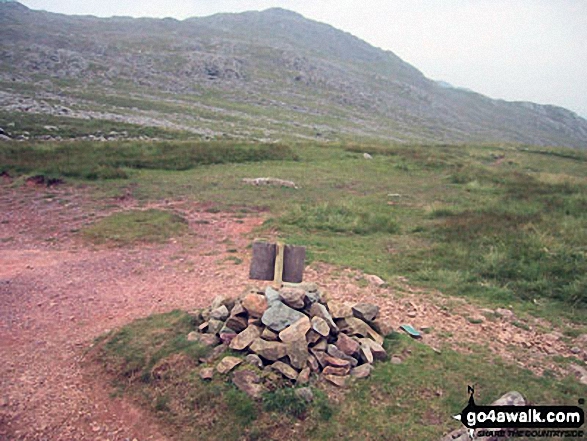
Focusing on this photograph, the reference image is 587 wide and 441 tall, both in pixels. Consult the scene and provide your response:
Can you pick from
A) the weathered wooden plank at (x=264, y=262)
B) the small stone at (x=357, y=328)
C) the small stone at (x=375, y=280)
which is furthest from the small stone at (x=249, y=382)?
the small stone at (x=375, y=280)

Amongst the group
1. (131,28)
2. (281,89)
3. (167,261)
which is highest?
(131,28)

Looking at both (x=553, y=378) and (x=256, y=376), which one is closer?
(x=256, y=376)

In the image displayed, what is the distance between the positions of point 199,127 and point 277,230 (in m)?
29.6

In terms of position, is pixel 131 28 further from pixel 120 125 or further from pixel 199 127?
pixel 120 125

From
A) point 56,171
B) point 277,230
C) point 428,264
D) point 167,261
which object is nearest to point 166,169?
point 56,171

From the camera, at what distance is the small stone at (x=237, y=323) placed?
5469 millimetres

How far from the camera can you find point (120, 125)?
29.4m

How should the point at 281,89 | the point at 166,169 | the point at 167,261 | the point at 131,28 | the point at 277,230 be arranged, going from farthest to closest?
the point at 131,28 → the point at 281,89 → the point at 166,169 → the point at 277,230 → the point at 167,261

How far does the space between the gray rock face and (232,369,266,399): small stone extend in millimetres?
651

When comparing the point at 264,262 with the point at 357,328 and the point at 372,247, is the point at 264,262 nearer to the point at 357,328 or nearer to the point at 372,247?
the point at 357,328

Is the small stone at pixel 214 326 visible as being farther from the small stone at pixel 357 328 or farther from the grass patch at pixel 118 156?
the grass patch at pixel 118 156

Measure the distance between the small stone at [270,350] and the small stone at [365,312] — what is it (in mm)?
1425

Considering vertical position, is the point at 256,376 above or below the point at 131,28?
below

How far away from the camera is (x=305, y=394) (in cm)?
450
